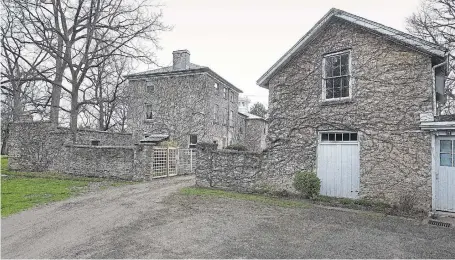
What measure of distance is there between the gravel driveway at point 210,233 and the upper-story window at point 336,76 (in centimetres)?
442

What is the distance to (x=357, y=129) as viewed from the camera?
10.3 metres

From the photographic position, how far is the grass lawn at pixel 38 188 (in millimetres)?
10084

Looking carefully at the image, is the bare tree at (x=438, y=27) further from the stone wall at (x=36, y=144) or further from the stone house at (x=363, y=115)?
the stone wall at (x=36, y=144)

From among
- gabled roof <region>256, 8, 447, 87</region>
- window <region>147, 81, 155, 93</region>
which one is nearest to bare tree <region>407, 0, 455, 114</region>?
gabled roof <region>256, 8, 447, 87</region>

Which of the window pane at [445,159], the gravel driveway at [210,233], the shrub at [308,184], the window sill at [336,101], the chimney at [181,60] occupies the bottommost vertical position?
the gravel driveway at [210,233]

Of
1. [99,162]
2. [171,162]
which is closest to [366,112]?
[171,162]

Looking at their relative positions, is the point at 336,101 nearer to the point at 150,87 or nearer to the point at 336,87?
the point at 336,87

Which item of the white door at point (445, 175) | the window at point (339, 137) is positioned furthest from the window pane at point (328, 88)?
the white door at point (445, 175)

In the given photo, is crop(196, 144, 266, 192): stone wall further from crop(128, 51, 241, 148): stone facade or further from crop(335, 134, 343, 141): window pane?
crop(128, 51, 241, 148): stone facade

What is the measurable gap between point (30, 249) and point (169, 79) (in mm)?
20750

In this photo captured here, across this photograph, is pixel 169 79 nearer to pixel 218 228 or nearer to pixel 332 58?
pixel 332 58

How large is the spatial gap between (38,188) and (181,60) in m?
15.9

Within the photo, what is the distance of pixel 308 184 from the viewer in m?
10.6

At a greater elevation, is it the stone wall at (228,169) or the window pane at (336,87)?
the window pane at (336,87)
